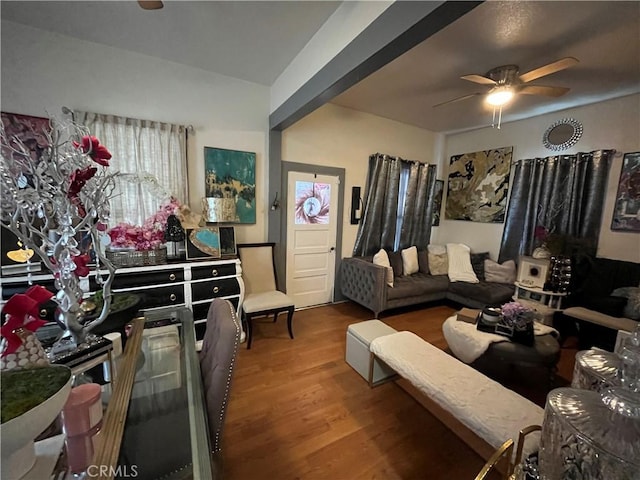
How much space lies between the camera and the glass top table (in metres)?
0.81

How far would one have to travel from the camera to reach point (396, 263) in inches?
153

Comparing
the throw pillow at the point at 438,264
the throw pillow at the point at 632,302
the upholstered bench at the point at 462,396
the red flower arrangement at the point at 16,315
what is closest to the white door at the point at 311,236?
the throw pillow at the point at 438,264

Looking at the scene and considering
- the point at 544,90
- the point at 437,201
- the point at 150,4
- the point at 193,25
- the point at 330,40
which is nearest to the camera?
the point at 150,4

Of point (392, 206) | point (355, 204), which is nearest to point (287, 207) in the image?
point (355, 204)

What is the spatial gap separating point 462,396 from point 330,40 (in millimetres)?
2493

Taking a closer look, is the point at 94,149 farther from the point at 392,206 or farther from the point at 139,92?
the point at 392,206

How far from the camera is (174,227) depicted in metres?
2.48

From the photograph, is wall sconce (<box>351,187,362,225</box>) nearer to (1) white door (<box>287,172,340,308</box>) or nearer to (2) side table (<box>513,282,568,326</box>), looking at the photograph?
(1) white door (<box>287,172,340,308</box>)

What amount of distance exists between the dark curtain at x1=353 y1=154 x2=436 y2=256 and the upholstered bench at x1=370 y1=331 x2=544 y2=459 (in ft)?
7.04

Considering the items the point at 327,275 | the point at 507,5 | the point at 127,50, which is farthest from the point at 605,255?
the point at 127,50

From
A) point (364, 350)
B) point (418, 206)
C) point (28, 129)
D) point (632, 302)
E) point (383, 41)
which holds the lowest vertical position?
point (364, 350)

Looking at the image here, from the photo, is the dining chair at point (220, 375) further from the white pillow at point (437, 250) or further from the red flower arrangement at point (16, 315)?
the white pillow at point (437, 250)

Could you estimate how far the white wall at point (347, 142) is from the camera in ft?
11.2
